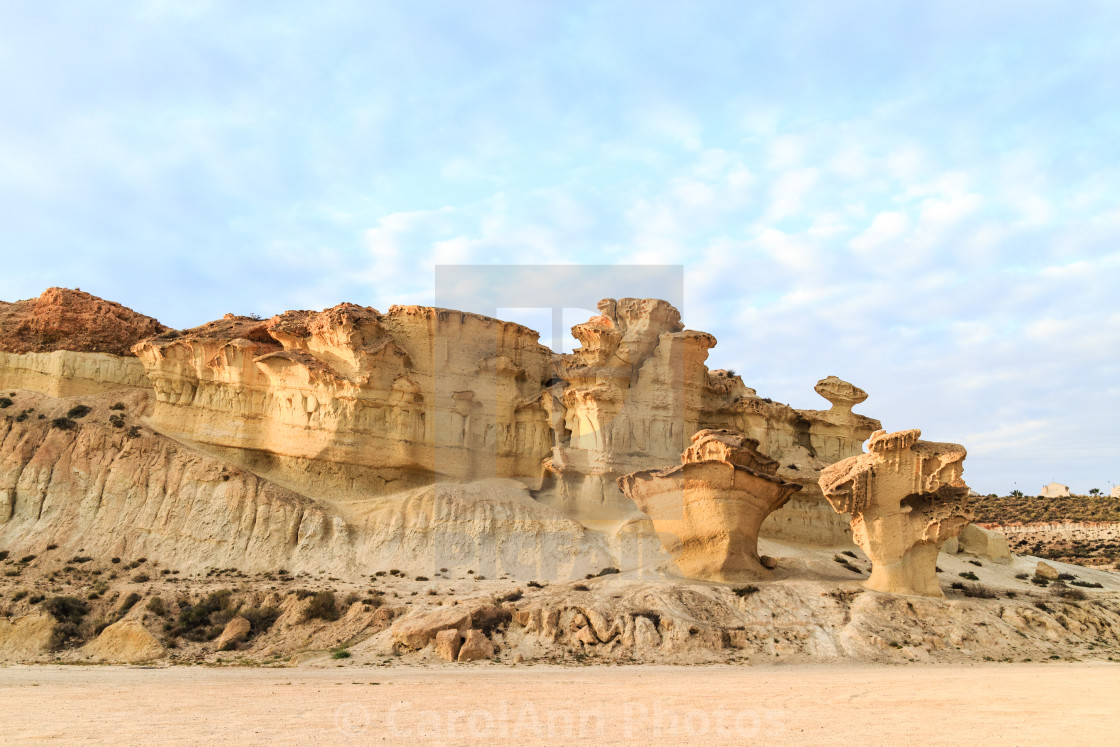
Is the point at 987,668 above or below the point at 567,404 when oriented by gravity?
below

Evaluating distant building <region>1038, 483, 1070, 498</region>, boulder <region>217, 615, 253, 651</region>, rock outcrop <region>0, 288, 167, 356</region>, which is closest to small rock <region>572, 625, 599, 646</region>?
boulder <region>217, 615, 253, 651</region>

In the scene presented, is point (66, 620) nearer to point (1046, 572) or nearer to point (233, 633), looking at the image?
point (233, 633)

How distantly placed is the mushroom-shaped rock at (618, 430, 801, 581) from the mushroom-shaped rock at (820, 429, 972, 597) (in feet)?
9.11

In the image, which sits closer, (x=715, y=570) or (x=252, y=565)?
(x=715, y=570)

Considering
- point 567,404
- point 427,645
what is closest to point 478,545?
point 567,404

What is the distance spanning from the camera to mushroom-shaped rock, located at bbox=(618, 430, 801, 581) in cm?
2605

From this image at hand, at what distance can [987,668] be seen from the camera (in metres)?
19.1

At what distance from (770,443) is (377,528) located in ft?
59.7

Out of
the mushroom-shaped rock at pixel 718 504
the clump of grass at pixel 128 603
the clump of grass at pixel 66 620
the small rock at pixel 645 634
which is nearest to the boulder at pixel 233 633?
the clump of grass at pixel 128 603

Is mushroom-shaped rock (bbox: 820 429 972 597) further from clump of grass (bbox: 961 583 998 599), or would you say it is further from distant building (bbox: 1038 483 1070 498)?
distant building (bbox: 1038 483 1070 498)

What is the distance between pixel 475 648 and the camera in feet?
66.2

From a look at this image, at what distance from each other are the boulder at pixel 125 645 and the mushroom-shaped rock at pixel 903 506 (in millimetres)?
19873

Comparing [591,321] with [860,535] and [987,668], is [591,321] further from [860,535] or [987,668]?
[987,668]

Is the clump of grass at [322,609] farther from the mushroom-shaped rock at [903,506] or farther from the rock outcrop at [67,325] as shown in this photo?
the rock outcrop at [67,325]
